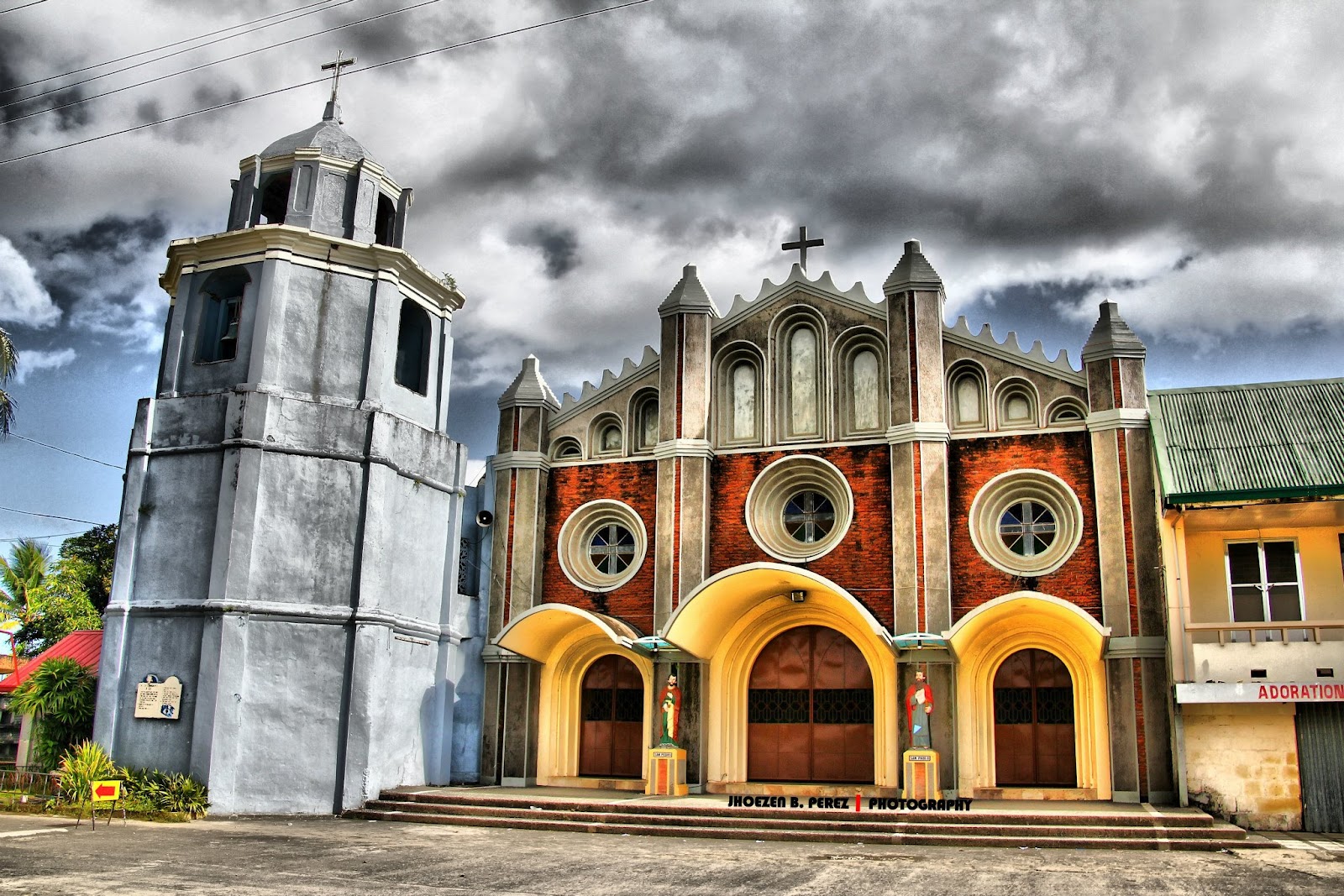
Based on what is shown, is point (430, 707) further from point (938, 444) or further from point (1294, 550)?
point (1294, 550)

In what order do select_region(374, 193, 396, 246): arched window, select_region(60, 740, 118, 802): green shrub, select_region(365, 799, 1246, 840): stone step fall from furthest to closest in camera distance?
select_region(374, 193, 396, 246): arched window
select_region(60, 740, 118, 802): green shrub
select_region(365, 799, 1246, 840): stone step

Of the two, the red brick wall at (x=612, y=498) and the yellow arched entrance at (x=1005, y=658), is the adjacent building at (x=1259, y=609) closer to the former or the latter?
the yellow arched entrance at (x=1005, y=658)

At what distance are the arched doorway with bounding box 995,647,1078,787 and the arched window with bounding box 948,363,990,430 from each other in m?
4.21

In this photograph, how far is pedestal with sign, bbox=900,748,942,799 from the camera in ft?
63.1

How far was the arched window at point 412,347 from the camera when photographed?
2320cm

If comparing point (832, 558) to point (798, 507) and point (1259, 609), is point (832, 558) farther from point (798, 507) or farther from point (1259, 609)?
point (1259, 609)

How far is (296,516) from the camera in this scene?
20.2 m

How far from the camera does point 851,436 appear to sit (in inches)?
877

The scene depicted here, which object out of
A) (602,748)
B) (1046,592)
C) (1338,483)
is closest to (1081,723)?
(1046,592)

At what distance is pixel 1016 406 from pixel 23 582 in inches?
1458

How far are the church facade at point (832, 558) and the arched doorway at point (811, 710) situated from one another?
46 millimetres

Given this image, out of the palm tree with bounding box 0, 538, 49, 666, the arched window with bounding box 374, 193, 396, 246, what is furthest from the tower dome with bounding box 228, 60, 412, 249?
the palm tree with bounding box 0, 538, 49, 666

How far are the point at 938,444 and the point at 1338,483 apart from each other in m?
6.28

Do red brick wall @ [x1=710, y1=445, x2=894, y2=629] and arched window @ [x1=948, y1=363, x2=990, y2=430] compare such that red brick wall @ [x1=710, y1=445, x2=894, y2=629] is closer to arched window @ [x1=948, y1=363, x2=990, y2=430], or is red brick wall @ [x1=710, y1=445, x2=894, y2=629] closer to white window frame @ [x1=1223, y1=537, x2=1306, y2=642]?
arched window @ [x1=948, y1=363, x2=990, y2=430]
